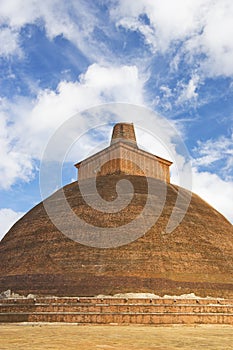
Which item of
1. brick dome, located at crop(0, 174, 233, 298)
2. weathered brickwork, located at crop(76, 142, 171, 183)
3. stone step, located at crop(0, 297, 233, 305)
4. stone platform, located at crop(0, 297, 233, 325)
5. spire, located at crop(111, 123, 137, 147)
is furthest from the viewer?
spire, located at crop(111, 123, 137, 147)

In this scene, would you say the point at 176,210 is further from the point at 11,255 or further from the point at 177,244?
the point at 11,255

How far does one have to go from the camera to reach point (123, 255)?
2028cm

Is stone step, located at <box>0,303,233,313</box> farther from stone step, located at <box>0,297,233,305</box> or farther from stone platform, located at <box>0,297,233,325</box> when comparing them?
stone step, located at <box>0,297,233,305</box>

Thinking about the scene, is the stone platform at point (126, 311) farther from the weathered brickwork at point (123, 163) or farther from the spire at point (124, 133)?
the spire at point (124, 133)

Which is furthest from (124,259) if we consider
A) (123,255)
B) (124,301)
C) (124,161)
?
(124,161)

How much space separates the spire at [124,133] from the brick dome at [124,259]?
809 cm

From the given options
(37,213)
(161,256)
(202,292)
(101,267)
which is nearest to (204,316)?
(202,292)

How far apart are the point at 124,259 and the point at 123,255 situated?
238 mm

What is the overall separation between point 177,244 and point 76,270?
5.21 meters

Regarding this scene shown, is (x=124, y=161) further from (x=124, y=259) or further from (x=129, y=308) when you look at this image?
(x=129, y=308)

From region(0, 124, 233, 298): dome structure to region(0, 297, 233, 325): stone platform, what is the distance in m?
0.49

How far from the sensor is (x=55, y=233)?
22.5 meters

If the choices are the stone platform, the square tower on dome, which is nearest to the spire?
the square tower on dome

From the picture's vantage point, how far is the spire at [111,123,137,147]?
105 feet
